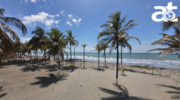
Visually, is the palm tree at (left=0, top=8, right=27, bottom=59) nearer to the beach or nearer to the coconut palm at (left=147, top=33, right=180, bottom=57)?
the beach

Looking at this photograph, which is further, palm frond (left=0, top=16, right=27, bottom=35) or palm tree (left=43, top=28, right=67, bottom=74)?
palm tree (left=43, top=28, right=67, bottom=74)

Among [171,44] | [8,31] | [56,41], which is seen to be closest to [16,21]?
[8,31]

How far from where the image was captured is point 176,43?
214 inches

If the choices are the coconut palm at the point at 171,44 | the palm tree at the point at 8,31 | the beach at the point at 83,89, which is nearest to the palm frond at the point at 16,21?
the palm tree at the point at 8,31

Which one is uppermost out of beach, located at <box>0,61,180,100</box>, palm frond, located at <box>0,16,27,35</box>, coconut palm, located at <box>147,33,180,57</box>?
palm frond, located at <box>0,16,27,35</box>

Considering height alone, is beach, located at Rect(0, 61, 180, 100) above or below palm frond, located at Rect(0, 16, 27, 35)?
below

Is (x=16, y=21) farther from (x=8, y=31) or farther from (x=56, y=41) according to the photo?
(x=56, y=41)

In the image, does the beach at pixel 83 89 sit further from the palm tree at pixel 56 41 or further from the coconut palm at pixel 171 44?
the palm tree at pixel 56 41

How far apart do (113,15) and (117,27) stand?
1.36 meters

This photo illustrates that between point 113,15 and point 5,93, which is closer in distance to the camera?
point 5,93

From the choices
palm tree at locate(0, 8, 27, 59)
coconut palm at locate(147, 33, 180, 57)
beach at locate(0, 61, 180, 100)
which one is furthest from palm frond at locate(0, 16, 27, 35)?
coconut palm at locate(147, 33, 180, 57)

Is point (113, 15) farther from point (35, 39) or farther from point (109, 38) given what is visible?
point (35, 39)

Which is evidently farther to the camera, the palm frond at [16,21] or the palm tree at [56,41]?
the palm tree at [56,41]

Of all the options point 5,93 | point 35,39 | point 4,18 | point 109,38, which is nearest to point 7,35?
point 4,18
